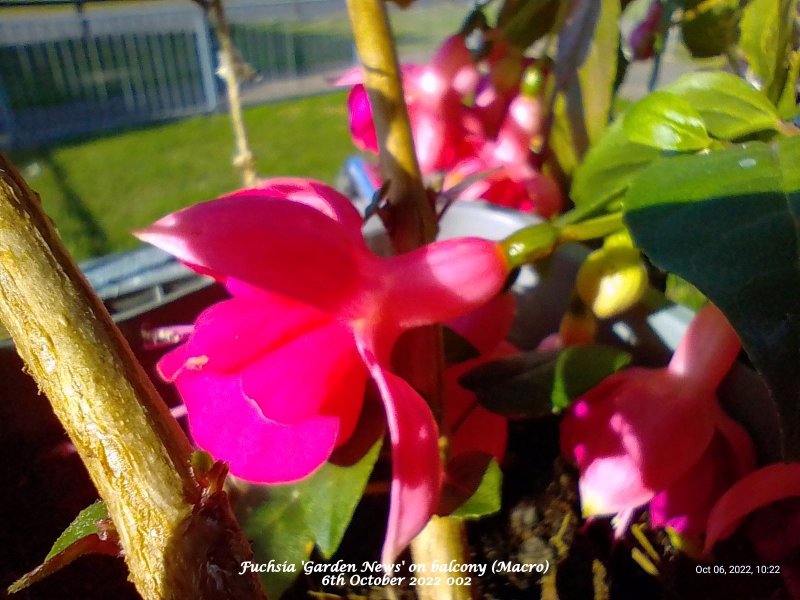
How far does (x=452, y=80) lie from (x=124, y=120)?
8.23 ft

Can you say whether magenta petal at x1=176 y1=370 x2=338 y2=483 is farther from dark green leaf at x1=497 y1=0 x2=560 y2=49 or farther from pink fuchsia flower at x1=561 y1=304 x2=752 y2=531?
dark green leaf at x1=497 y1=0 x2=560 y2=49

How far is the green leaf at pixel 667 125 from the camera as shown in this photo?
23 cm

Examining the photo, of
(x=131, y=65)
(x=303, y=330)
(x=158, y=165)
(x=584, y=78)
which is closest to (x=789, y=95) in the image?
(x=584, y=78)

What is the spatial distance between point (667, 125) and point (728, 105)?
32 mm

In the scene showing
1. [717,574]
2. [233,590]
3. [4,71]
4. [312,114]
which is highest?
[233,590]

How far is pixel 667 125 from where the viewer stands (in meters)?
0.23

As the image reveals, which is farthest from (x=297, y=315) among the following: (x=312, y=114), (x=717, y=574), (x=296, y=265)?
(x=312, y=114)

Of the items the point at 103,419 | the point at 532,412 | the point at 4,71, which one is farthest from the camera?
the point at 4,71

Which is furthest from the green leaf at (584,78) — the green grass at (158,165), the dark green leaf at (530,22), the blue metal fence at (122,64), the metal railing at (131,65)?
the blue metal fence at (122,64)

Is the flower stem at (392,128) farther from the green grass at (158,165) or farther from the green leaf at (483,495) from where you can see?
the green grass at (158,165)

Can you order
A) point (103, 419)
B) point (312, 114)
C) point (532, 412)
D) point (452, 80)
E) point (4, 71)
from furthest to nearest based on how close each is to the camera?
1. point (4, 71)
2. point (312, 114)
3. point (452, 80)
4. point (532, 412)
5. point (103, 419)

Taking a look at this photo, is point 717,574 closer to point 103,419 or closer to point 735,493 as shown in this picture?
point 735,493

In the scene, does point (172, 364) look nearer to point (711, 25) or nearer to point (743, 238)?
point (743, 238)

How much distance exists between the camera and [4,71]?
8.86 feet
